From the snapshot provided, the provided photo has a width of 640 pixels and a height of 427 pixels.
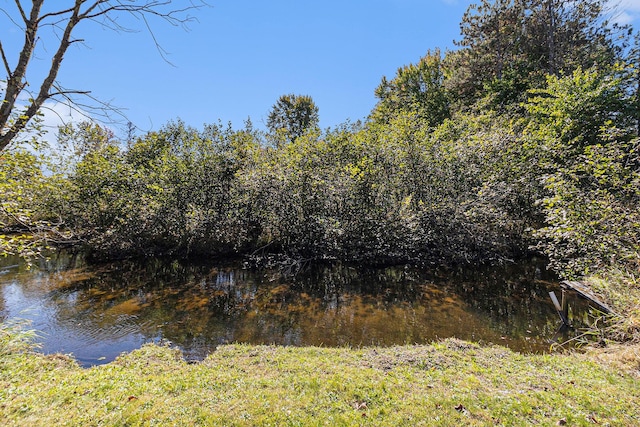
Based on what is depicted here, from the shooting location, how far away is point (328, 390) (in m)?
3.97

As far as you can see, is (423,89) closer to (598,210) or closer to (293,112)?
(293,112)

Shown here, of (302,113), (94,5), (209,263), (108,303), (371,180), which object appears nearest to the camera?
(94,5)

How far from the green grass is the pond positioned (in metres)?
1.50

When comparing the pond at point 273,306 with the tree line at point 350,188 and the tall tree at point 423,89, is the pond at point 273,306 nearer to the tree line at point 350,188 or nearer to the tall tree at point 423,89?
the tree line at point 350,188

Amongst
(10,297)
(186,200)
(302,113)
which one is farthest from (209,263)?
(302,113)

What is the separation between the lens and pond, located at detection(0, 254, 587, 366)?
6.95 m

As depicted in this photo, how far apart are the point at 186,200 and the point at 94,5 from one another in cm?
1281

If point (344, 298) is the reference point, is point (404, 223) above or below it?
above

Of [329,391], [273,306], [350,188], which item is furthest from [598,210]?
[273,306]

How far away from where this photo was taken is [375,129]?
14672mm

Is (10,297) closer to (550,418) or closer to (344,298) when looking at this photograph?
(344,298)

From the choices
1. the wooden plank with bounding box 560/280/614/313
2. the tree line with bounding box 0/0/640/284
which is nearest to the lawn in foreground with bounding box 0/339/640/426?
the wooden plank with bounding box 560/280/614/313

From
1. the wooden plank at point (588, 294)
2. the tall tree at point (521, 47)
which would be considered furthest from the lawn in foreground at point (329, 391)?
the tall tree at point (521, 47)

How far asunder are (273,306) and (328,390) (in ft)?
17.2
